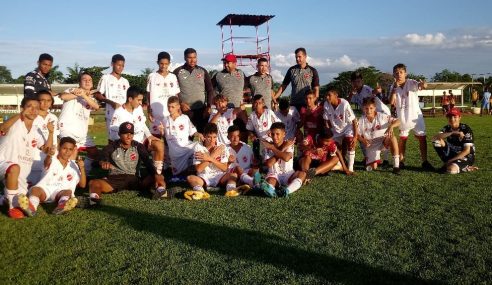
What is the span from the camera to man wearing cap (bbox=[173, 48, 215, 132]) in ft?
28.6

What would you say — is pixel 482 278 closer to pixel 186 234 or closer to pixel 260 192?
pixel 186 234

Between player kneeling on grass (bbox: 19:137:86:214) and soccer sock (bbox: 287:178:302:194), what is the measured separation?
3104 mm

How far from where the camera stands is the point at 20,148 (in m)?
A: 6.12

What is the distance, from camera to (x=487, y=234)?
4.34m

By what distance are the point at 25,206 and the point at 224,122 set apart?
161 inches

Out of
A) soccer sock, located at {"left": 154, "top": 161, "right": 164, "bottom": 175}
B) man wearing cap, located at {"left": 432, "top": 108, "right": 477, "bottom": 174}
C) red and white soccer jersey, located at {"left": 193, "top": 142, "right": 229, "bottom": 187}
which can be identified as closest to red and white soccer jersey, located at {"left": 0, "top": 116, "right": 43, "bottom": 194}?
soccer sock, located at {"left": 154, "top": 161, "right": 164, "bottom": 175}

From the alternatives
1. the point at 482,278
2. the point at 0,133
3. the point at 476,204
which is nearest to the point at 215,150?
the point at 0,133

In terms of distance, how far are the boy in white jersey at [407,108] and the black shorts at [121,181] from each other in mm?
5334

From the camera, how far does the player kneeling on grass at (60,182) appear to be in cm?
569

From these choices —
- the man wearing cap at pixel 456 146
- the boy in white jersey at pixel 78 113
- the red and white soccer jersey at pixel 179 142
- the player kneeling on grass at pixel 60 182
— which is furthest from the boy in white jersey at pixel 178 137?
the man wearing cap at pixel 456 146

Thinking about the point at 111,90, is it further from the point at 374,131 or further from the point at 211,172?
the point at 374,131

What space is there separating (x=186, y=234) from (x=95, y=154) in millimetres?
4448

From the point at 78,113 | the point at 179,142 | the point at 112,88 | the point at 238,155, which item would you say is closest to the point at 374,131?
the point at 238,155

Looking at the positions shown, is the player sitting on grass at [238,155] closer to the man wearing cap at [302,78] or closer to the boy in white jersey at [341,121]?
the boy in white jersey at [341,121]
